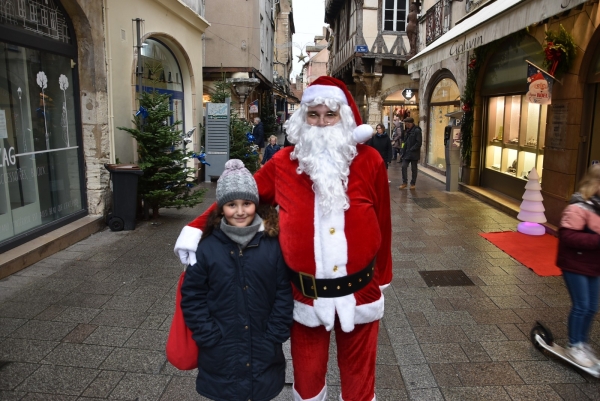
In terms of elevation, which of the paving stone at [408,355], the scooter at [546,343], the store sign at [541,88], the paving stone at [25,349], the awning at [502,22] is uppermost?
the awning at [502,22]

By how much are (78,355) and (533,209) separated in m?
6.42

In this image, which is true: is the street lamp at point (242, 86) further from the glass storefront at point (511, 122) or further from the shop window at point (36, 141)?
the shop window at point (36, 141)

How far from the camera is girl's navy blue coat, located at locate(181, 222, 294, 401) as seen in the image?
7.36 ft

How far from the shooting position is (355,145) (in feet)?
8.09

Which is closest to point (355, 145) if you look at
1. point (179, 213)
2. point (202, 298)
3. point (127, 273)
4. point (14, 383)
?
point (202, 298)

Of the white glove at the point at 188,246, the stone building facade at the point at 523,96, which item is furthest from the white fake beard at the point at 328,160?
the stone building facade at the point at 523,96

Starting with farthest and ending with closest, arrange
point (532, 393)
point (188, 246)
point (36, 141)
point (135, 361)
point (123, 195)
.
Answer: point (123, 195)
point (36, 141)
point (135, 361)
point (532, 393)
point (188, 246)

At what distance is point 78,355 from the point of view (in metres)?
3.63

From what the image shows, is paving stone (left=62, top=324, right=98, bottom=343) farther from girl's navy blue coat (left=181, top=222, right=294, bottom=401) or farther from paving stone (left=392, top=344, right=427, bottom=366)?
paving stone (left=392, top=344, right=427, bottom=366)

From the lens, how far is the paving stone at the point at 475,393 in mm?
3166

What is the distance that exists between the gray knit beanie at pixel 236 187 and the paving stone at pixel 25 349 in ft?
7.35

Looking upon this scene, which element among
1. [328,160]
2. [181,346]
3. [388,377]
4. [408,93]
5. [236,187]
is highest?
[408,93]

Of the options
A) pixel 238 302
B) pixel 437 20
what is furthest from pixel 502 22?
pixel 437 20

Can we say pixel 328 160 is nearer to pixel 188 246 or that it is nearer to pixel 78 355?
pixel 188 246
